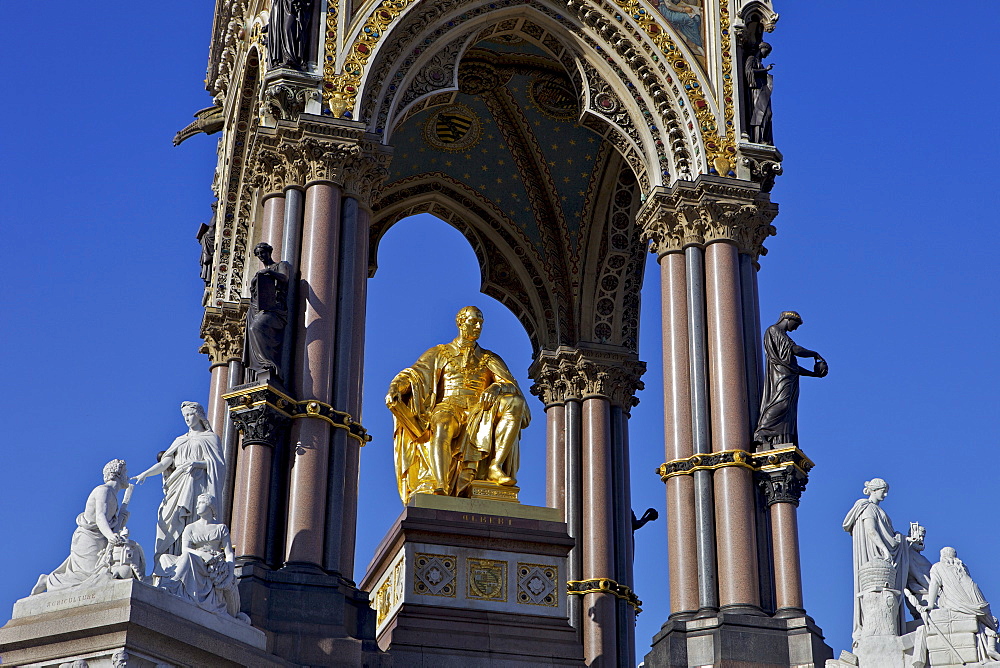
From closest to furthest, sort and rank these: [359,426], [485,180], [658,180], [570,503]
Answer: [359,426] < [658,180] < [570,503] < [485,180]

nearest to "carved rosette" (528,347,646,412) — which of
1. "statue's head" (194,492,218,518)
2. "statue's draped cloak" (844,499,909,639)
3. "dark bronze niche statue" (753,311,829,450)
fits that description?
"dark bronze niche statue" (753,311,829,450)

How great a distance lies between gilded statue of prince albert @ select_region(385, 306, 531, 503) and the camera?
74.4 feet

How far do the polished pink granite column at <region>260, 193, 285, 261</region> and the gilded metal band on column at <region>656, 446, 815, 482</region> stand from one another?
560 cm

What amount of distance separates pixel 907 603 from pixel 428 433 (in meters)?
7.35

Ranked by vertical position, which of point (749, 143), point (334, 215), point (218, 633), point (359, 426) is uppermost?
point (749, 143)

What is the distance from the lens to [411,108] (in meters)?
21.8

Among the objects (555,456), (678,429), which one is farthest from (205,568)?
(555,456)

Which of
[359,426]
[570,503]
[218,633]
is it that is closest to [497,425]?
[570,503]

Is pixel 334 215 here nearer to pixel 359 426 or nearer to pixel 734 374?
pixel 359 426

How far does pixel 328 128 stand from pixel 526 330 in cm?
705

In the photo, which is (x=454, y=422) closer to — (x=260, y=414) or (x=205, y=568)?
(x=260, y=414)

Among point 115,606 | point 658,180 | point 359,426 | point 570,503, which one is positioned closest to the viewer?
point 115,606

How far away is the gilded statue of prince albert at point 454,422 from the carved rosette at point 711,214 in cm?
331

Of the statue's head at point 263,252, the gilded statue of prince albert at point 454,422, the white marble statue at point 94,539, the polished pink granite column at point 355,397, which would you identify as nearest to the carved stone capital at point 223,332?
the gilded statue of prince albert at point 454,422
